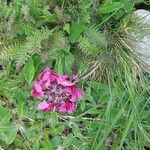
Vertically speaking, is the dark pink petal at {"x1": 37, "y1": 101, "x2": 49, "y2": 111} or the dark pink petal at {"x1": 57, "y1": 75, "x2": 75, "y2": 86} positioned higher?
the dark pink petal at {"x1": 57, "y1": 75, "x2": 75, "y2": 86}

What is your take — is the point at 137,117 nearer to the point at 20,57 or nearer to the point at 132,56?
the point at 132,56

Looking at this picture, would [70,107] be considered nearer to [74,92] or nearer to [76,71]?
[74,92]

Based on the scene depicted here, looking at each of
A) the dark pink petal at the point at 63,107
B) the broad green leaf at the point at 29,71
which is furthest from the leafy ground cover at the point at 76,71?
the dark pink petal at the point at 63,107

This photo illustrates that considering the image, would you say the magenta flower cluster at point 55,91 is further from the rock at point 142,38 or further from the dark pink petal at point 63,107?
the rock at point 142,38

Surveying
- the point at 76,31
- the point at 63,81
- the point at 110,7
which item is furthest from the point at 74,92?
the point at 110,7

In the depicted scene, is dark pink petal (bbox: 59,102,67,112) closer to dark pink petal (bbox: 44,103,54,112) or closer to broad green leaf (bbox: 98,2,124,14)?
dark pink petal (bbox: 44,103,54,112)

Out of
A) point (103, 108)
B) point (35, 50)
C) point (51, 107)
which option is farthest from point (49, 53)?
point (103, 108)

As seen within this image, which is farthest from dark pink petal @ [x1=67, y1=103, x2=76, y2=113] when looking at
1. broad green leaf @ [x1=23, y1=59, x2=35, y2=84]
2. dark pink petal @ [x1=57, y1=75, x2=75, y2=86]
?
broad green leaf @ [x1=23, y1=59, x2=35, y2=84]
